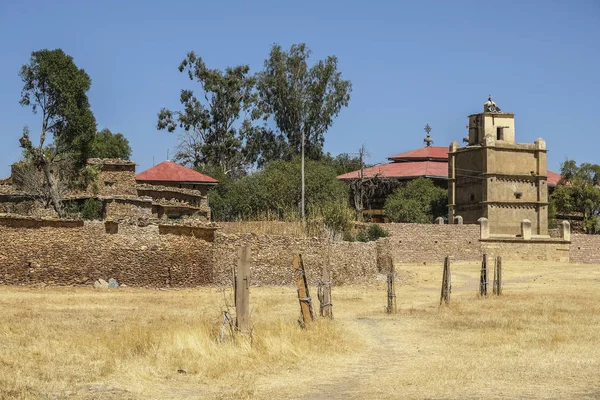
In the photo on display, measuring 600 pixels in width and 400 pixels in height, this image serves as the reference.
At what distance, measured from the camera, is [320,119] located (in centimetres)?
7019

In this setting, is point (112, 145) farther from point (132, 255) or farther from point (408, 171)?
point (132, 255)

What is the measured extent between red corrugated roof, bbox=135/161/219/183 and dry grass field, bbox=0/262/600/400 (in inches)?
1316

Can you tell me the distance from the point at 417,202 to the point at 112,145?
24835mm

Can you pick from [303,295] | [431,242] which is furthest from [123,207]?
[303,295]

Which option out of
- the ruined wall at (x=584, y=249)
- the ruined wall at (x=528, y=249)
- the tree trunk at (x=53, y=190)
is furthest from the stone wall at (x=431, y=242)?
the tree trunk at (x=53, y=190)

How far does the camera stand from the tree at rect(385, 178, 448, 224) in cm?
6266

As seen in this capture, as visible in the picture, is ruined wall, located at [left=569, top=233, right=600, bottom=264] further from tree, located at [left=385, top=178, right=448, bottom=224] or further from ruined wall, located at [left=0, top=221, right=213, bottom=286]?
ruined wall, located at [left=0, top=221, right=213, bottom=286]

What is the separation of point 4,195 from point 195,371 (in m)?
33.9

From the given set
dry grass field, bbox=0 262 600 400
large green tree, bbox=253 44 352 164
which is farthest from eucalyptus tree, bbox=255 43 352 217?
dry grass field, bbox=0 262 600 400

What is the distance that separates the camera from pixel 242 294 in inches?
653

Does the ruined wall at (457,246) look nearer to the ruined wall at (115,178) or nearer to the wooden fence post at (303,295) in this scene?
the ruined wall at (115,178)

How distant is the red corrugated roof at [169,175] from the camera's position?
2301 inches

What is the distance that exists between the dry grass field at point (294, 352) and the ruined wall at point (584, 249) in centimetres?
3340

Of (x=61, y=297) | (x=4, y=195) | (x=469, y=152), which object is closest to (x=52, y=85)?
(x=4, y=195)
